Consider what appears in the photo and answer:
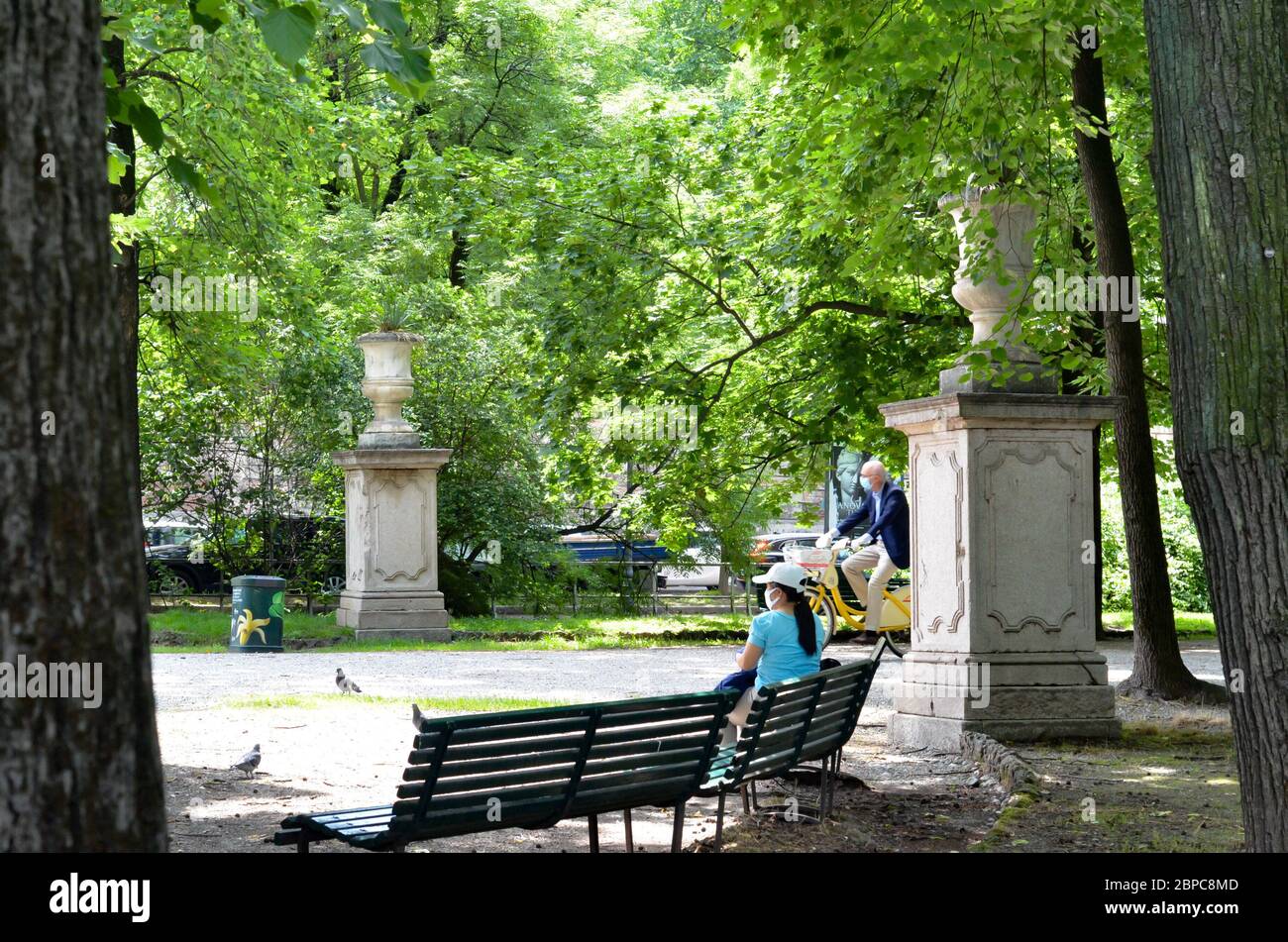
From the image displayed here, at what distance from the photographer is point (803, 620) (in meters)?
8.44

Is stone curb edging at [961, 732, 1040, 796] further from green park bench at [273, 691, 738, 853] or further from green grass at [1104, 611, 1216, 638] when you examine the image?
green grass at [1104, 611, 1216, 638]

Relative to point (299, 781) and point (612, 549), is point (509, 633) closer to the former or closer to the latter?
point (612, 549)

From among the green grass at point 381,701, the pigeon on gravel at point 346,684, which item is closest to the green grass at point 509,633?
the pigeon on gravel at point 346,684

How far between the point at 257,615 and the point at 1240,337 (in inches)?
590

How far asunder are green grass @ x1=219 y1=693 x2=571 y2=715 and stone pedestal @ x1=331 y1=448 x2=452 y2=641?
6.85 metres

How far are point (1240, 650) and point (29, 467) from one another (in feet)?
11.2

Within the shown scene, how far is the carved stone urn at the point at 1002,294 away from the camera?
1071 centimetres

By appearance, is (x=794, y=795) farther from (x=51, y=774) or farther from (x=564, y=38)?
(x=564, y=38)

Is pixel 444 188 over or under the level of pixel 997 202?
over

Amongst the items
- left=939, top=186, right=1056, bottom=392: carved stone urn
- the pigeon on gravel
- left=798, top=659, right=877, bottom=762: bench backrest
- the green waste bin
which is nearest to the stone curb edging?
left=798, top=659, right=877, bottom=762: bench backrest

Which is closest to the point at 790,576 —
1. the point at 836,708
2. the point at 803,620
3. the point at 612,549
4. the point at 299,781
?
the point at 803,620

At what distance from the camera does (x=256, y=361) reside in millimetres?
20203
